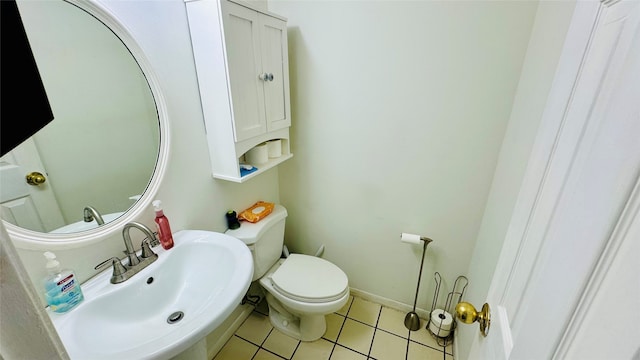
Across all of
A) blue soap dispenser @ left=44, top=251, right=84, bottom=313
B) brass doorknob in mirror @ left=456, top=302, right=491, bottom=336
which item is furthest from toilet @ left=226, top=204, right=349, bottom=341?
brass doorknob in mirror @ left=456, top=302, right=491, bottom=336

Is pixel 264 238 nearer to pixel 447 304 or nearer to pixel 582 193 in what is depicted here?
pixel 447 304

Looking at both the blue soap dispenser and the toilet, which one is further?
the toilet

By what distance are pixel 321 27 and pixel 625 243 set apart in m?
1.51

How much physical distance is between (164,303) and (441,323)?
1.54 meters

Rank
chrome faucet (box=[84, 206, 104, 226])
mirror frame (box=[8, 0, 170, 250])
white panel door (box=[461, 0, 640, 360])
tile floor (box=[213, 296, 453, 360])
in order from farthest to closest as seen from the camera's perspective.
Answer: tile floor (box=[213, 296, 453, 360]) → chrome faucet (box=[84, 206, 104, 226]) → mirror frame (box=[8, 0, 170, 250]) → white panel door (box=[461, 0, 640, 360])

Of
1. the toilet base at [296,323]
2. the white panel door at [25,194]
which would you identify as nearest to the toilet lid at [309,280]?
the toilet base at [296,323]

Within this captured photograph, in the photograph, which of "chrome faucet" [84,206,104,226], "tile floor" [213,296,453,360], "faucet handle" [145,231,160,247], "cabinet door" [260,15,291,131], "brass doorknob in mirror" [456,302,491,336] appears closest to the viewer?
"brass doorknob in mirror" [456,302,491,336]

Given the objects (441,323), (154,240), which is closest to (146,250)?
(154,240)

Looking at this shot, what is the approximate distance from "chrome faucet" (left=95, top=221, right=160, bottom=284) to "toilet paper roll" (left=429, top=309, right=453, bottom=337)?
162 cm

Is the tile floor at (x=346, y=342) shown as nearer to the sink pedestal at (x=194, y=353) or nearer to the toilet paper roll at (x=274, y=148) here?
the sink pedestal at (x=194, y=353)

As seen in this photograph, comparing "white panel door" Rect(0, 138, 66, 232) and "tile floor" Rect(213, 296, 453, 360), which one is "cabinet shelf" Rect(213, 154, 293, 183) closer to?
"white panel door" Rect(0, 138, 66, 232)

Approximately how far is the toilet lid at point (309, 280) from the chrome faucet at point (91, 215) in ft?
2.91

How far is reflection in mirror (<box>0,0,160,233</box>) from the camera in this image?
729mm

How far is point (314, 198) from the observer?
1.82 meters
